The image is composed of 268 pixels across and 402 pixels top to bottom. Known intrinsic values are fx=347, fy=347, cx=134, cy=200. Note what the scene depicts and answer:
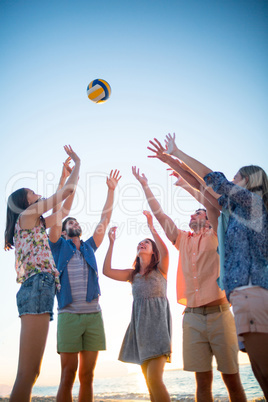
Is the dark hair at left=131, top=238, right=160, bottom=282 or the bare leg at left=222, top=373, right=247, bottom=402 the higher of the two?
the dark hair at left=131, top=238, right=160, bottom=282

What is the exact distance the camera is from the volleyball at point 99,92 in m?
5.99

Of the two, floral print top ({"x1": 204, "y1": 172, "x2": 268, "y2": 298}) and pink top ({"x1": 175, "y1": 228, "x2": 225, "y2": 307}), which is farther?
pink top ({"x1": 175, "y1": 228, "x2": 225, "y2": 307})

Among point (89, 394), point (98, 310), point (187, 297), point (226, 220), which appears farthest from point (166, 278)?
point (226, 220)

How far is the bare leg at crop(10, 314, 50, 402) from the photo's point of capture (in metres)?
2.81

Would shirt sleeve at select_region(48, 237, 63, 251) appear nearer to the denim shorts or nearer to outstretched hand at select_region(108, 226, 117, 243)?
outstretched hand at select_region(108, 226, 117, 243)

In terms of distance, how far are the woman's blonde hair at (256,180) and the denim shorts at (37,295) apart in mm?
1960

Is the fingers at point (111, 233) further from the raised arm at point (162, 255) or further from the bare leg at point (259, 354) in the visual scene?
the bare leg at point (259, 354)

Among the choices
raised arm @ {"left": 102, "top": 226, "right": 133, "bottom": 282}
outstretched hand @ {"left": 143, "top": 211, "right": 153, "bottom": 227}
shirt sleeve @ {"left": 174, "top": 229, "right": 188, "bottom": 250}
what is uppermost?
outstretched hand @ {"left": 143, "top": 211, "right": 153, "bottom": 227}

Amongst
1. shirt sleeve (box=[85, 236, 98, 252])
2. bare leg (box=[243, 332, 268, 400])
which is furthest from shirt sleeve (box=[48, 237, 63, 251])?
bare leg (box=[243, 332, 268, 400])

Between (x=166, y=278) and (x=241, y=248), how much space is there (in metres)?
2.15

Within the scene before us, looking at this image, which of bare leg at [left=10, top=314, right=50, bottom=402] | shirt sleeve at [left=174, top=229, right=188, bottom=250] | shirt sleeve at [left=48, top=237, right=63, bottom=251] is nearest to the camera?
bare leg at [left=10, top=314, right=50, bottom=402]

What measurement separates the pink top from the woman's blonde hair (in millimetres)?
1406

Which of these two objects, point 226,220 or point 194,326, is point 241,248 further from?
point 194,326

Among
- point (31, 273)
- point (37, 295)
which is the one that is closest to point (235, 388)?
point (37, 295)
